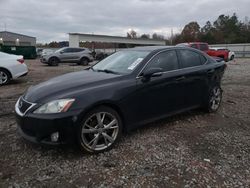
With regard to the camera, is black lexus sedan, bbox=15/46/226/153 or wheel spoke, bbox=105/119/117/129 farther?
wheel spoke, bbox=105/119/117/129

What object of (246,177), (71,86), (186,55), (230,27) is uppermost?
(230,27)

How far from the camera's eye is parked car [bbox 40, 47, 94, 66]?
789 inches

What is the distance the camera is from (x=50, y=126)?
3225 millimetres

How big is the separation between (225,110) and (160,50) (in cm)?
229

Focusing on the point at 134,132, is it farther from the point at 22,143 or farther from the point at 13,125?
the point at 13,125

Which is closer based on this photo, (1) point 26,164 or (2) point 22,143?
(1) point 26,164

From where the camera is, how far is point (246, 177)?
3.04 metres

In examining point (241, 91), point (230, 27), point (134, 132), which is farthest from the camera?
point (230, 27)

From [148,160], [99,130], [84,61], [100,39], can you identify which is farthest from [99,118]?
[100,39]

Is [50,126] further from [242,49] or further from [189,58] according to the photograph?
[242,49]

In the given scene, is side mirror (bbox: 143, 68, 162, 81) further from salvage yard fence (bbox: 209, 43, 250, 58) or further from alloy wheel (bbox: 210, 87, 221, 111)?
salvage yard fence (bbox: 209, 43, 250, 58)

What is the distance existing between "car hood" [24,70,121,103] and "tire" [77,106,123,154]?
0.39 m

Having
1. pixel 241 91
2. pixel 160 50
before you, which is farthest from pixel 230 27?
pixel 160 50

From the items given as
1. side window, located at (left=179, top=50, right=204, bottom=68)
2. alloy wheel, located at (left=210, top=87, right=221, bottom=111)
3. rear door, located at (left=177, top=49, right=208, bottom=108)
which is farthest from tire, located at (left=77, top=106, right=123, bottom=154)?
alloy wheel, located at (left=210, top=87, right=221, bottom=111)
